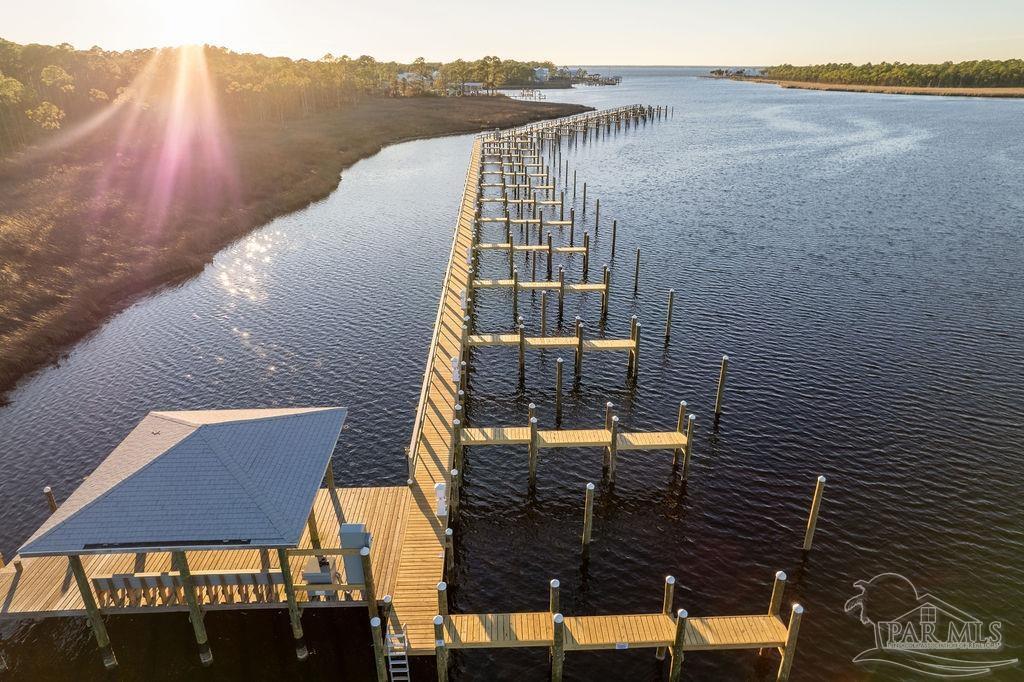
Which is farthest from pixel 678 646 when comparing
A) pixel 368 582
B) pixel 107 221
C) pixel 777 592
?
pixel 107 221

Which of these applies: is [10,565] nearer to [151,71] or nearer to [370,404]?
[370,404]

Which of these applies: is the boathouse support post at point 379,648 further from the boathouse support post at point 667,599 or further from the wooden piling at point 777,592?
the wooden piling at point 777,592

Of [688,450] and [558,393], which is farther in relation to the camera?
[558,393]

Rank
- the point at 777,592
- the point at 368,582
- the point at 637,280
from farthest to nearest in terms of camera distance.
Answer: the point at 637,280
the point at 368,582
the point at 777,592

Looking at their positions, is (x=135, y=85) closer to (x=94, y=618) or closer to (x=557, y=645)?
(x=94, y=618)

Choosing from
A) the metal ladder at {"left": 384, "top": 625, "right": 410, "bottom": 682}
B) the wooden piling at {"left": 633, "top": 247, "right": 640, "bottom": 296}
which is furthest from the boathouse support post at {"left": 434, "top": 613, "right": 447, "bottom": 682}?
the wooden piling at {"left": 633, "top": 247, "right": 640, "bottom": 296}

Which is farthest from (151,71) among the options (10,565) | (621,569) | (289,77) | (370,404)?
(621,569)

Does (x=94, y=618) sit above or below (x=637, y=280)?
below
